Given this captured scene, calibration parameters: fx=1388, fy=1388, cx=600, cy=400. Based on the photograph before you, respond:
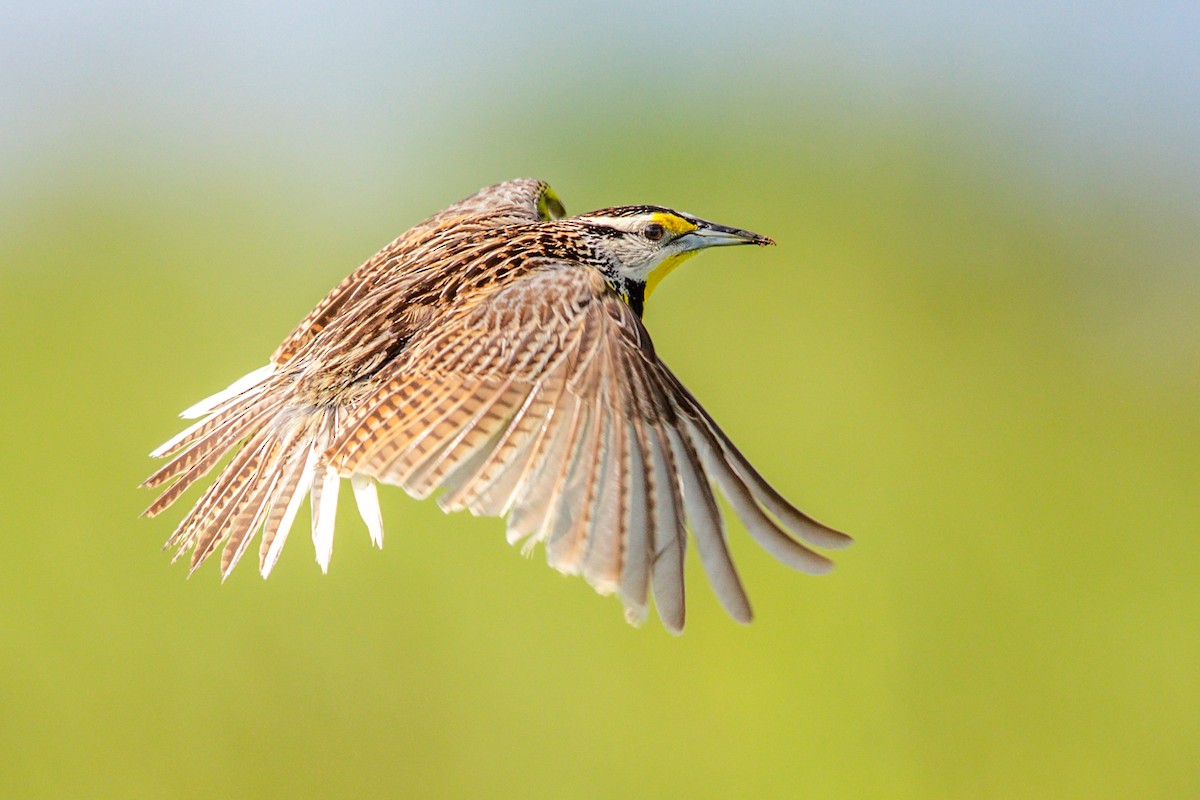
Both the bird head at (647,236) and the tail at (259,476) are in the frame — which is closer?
the tail at (259,476)

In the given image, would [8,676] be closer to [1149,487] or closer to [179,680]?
[179,680]

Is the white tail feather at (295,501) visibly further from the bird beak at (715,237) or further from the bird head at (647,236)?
the bird beak at (715,237)

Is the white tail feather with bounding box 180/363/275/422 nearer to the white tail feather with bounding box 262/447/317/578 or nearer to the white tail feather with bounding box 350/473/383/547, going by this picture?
the white tail feather with bounding box 262/447/317/578

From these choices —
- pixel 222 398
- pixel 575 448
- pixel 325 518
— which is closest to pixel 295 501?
pixel 325 518

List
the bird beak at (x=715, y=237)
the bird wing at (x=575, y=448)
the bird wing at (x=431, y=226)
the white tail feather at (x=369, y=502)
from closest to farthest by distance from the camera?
the bird wing at (x=575, y=448) → the white tail feather at (x=369, y=502) → the bird beak at (x=715, y=237) → the bird wing at (x=431, y=226)

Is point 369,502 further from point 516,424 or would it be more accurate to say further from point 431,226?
point 431,226

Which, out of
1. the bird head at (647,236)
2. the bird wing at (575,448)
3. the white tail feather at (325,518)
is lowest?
the white tail feather at (325,518)

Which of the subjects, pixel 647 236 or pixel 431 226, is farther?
pixel 431 226

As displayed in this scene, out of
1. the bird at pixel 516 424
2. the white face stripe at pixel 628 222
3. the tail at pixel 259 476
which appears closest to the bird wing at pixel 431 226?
the bird at pixel 516 424
